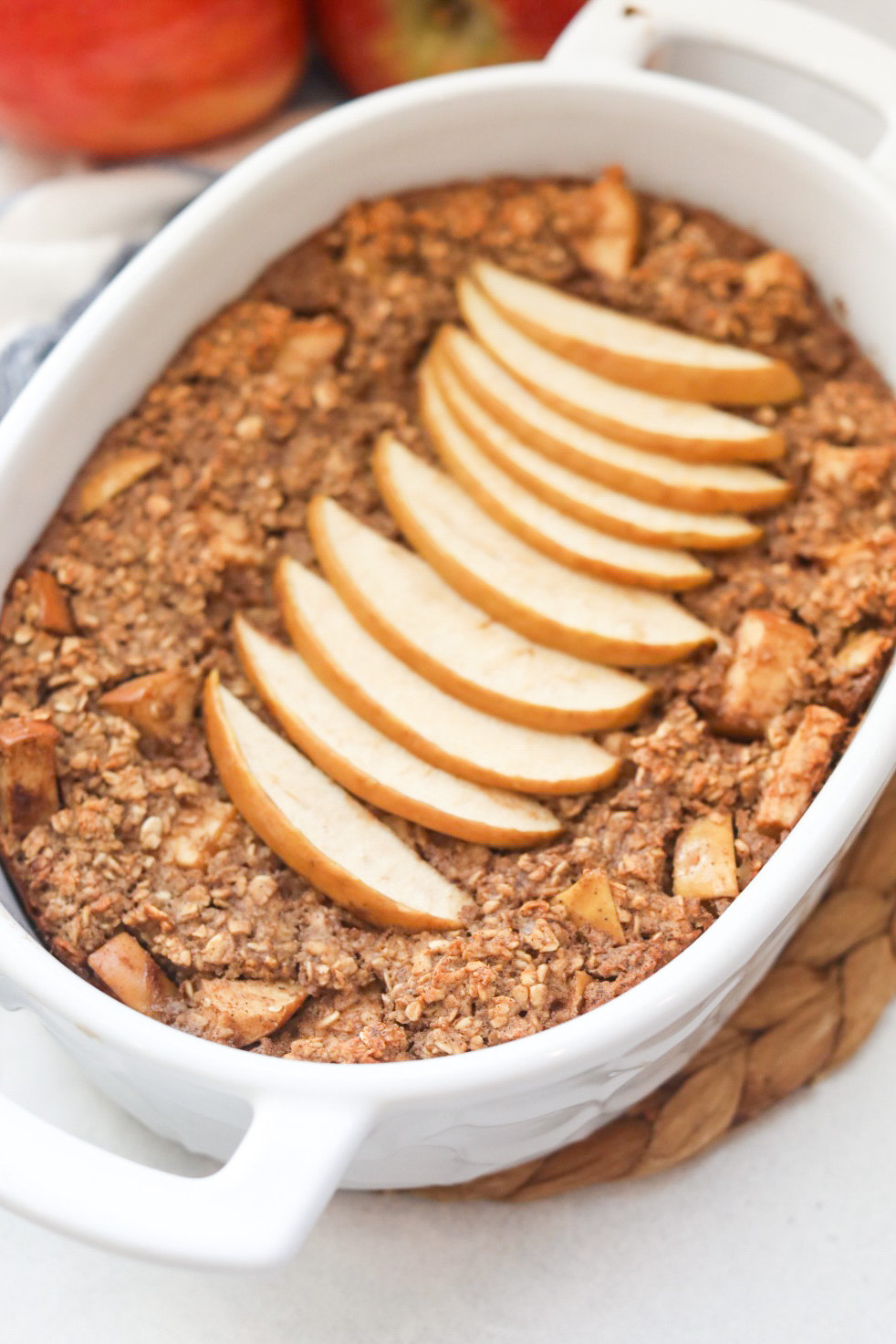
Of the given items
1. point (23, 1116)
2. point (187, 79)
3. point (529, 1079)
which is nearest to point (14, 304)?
point (187, 79)

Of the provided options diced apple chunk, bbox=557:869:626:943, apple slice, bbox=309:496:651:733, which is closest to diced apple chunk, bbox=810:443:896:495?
apple slice, bbox=309:496:651:733

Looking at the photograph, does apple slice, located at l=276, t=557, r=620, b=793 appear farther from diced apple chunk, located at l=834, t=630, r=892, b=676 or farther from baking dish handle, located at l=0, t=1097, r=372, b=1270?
baking dish handle, located at l=0, t=1097, r=372, b=1270

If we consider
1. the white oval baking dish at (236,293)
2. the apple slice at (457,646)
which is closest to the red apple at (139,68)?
the white oval baking dish at (236,293)

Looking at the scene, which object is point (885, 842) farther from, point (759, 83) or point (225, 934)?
point (759, 83)

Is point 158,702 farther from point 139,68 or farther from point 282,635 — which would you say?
point 139,68

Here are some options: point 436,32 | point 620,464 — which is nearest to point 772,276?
point 620,464
